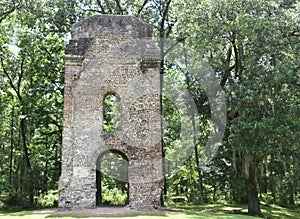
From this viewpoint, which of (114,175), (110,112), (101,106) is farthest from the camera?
(114,175)

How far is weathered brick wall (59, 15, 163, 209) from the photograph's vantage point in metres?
13.5

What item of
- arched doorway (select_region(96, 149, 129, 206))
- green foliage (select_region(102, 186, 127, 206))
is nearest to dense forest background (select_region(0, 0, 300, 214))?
green foliage (select_region(102, 186, 127, 206))

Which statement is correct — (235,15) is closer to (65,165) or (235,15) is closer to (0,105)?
(65,165)

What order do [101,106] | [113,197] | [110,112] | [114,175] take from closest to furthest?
[101,106] < [110,112] < [113,197] < [114,175]

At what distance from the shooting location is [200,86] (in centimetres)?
1753

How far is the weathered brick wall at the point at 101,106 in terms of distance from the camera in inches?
531

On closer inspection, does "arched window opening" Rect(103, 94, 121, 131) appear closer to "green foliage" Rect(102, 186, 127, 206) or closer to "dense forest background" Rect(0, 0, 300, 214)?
"dense forest background" Rect(0, 0, 300, 214)

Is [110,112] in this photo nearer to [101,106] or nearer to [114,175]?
[114,175]

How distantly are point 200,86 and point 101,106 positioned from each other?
18.5 ft

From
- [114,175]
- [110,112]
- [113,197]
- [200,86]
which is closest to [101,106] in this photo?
[200,86]

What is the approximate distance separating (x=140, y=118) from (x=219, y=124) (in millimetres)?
4093

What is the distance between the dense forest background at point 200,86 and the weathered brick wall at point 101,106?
2460mm

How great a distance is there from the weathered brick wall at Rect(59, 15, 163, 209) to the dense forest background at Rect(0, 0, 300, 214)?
2460 millimetres

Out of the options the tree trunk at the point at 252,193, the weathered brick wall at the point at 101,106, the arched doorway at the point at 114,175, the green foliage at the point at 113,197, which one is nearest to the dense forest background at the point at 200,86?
the tree trunk at the point at 252,193
